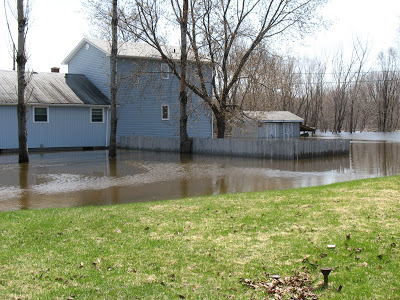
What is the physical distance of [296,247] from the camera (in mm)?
5816

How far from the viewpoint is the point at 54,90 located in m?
28.7

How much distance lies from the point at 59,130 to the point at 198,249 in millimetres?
23856

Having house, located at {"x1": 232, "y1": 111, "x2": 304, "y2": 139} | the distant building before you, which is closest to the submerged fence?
the distant building

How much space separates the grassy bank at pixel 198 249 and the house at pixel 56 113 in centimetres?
1932

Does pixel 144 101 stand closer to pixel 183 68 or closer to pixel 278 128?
pixel 183 68

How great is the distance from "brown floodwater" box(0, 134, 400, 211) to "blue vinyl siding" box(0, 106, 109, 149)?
473 centimetres

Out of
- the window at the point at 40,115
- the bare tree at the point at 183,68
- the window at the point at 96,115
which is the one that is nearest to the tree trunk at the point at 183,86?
the bare tree at the point at 183,68

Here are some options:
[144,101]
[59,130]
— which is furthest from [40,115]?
[144,101]

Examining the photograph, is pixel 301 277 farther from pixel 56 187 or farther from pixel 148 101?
pixel 148 101

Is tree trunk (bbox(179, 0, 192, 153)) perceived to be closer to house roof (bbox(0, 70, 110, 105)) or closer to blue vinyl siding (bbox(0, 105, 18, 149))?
house roof (bbox(0, 70, 110, 105))

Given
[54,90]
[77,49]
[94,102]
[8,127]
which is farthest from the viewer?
[77,49]

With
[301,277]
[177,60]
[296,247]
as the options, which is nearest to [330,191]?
[296,247]

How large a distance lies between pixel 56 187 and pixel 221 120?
15447 mm

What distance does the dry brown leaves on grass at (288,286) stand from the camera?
4.38m
